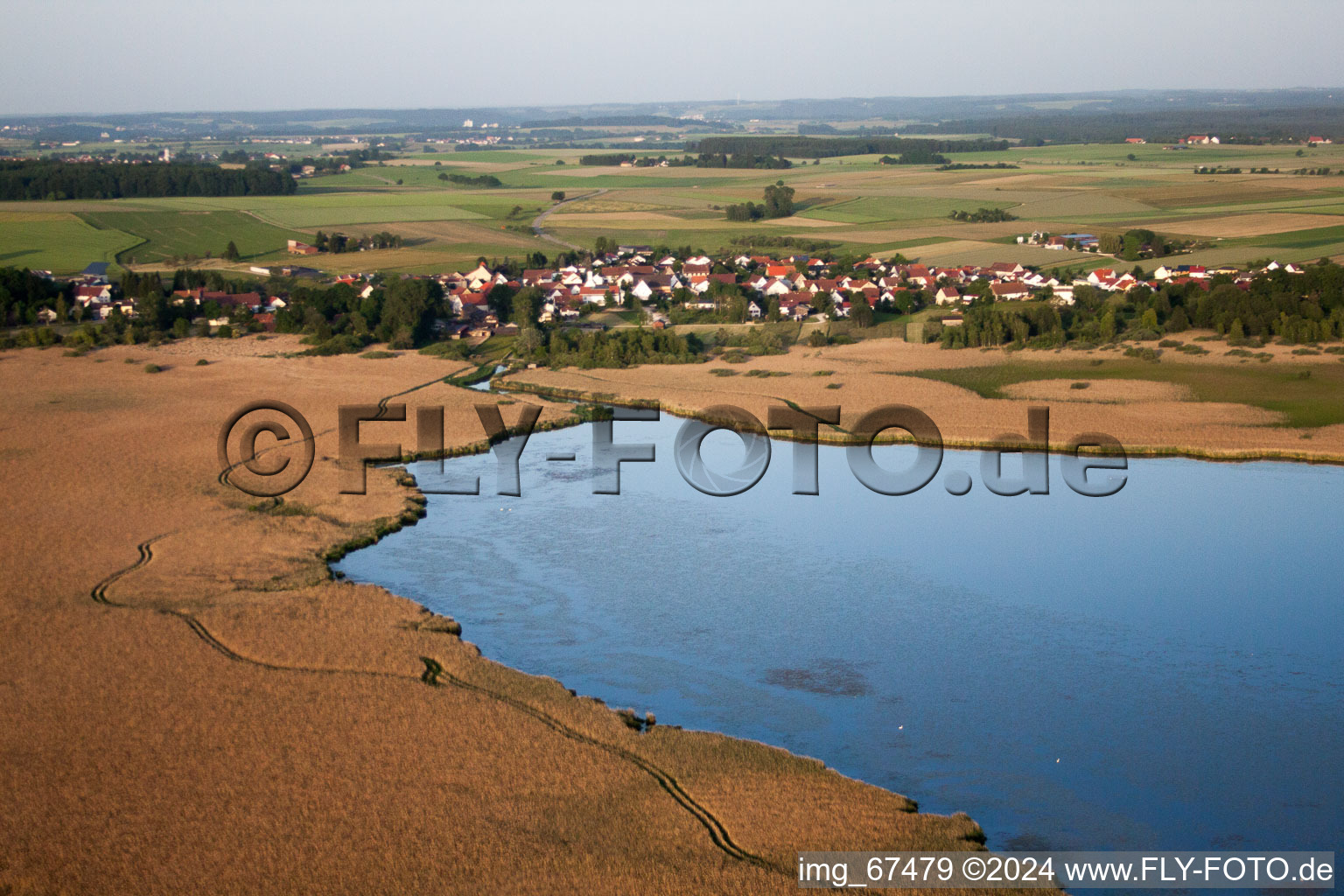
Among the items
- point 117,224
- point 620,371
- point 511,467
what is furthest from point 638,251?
point 511,467

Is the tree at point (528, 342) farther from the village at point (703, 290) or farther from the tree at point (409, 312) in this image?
the tree at point (409, 312)

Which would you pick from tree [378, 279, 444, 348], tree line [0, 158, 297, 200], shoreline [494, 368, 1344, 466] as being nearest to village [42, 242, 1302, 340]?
tree [378, 279, 444, 348]

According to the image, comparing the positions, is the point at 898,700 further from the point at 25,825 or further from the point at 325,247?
the point at 325,247

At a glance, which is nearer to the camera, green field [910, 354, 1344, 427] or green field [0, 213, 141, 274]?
green field [910, 354, 1344, 427]

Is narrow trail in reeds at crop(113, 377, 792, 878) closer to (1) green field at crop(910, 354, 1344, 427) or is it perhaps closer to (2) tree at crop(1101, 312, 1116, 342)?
(1) green field at crop(910, 354, 1344, 427)

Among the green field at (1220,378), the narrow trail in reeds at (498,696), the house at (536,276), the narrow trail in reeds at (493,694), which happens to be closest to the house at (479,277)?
the house at (536,276)

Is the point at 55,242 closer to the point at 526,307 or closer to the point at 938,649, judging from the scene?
the point at 526,307

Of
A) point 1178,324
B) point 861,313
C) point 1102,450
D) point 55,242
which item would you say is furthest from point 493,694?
point 55,242
